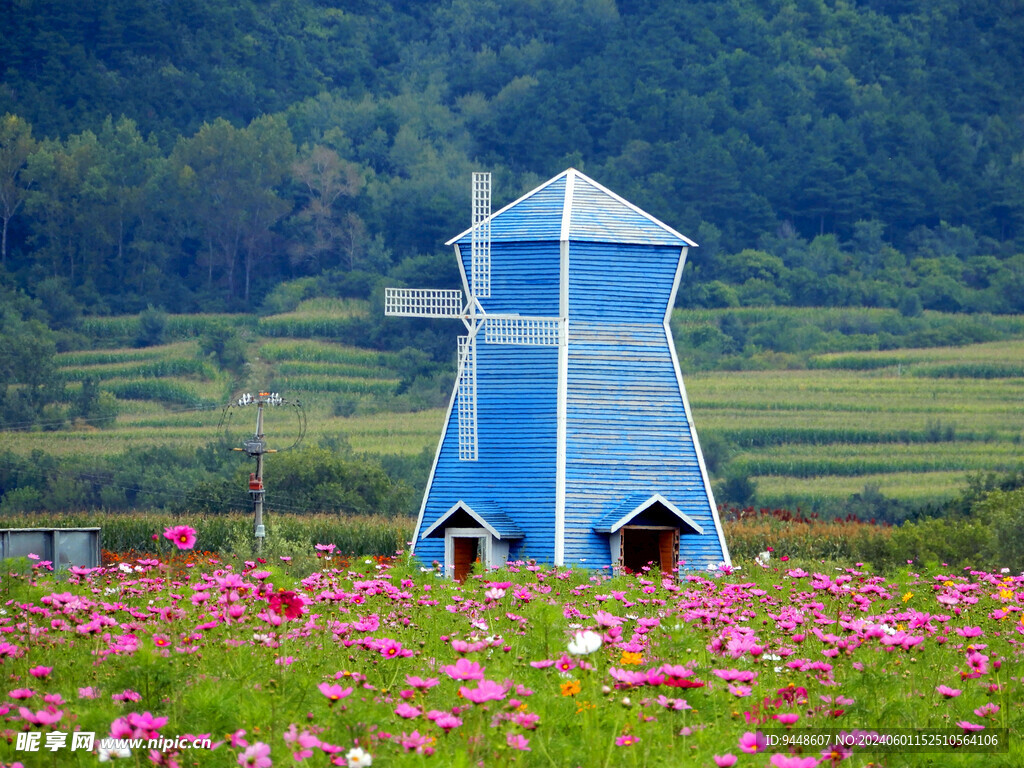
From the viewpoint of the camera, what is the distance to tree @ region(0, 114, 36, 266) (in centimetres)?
8931

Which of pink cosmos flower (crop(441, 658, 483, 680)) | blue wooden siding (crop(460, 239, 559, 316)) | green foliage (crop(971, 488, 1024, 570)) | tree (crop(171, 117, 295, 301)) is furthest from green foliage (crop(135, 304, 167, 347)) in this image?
pink cosmos flower (crop(441, 658, 483, 680))

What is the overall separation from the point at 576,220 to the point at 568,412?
298 cm

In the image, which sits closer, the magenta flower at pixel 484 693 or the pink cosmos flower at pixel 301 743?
the pink cosmos flower at pixel 301 743

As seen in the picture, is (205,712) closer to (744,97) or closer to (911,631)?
(911,631)

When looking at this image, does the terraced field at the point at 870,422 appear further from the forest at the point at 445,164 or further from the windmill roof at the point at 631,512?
the windmill roof at the point at 631,512

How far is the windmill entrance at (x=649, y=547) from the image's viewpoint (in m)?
22.0

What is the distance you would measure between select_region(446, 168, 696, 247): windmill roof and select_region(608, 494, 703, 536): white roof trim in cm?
378

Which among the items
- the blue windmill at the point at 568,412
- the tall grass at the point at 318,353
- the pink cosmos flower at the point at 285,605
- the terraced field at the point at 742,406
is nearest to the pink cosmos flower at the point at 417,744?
the pink cosmos flower at the point at 285,605

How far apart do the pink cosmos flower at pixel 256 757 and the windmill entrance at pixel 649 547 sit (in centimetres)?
1528

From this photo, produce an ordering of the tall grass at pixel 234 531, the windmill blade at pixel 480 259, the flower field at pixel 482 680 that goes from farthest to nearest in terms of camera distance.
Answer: the tall grass at pixel 234 531 < the windmill blade at pixel 480 259 < the flower field at pixel 482 680

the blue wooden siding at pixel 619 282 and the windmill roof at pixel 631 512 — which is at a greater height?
the blue wooden siding at pixel 619 282

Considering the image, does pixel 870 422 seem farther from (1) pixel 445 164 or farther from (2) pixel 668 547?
(2) pixel 668 547

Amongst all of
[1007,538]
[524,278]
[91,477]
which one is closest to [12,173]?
[91,477]

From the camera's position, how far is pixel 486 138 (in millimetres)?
105062
